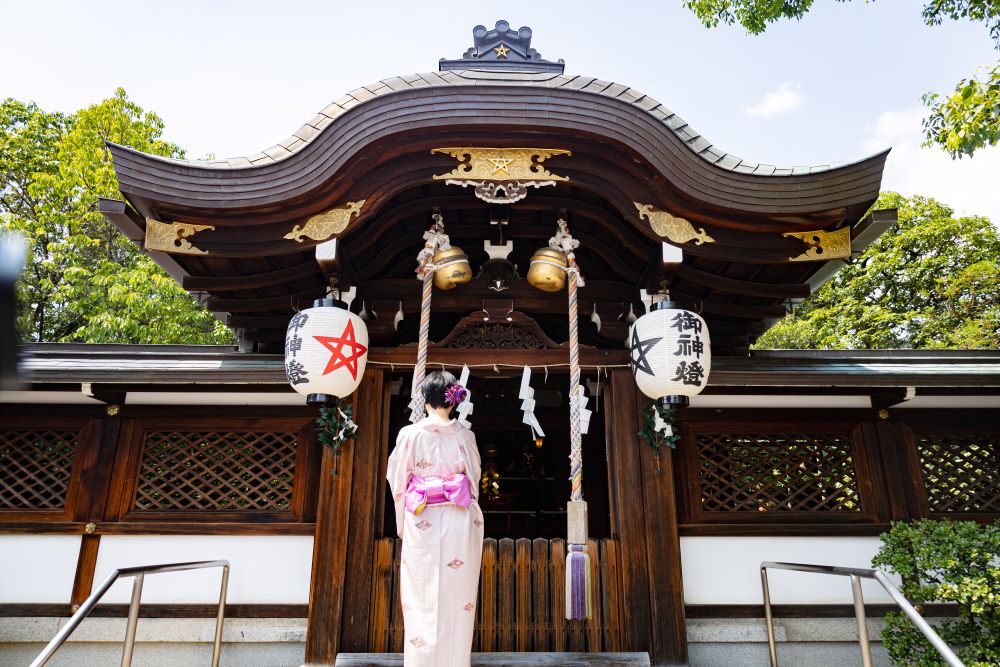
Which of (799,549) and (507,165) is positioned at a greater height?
(507,165)

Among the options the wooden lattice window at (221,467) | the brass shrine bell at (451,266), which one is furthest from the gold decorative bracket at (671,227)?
the wooden lattice window at (221,467)

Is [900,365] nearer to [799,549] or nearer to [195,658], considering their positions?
[799,549]

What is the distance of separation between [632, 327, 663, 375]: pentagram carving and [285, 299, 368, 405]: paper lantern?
7.71ft

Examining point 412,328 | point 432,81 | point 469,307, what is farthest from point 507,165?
point 412,328

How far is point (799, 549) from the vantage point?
6.16 meters

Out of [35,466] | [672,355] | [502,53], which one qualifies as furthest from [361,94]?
[35,466]

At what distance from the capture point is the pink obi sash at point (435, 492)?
454cm

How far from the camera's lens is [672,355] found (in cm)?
518

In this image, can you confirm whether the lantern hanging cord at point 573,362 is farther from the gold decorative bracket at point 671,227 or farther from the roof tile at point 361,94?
the roof tile at point 361,94

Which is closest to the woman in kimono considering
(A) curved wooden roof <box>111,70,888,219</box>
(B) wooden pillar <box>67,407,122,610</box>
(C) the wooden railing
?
(C) the wooden railing

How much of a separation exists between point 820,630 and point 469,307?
4539 millimetres

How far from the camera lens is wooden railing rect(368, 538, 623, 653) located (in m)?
5.27

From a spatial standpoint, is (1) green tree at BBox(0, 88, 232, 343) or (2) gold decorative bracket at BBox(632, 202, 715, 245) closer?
(2) gold decorative bracket at BBox(632, 202, 715, 245)

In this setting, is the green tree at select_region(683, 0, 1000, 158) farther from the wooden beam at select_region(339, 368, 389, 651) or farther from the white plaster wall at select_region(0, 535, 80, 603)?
the white plaster wall at select_region(0, 535, 80, 603)
